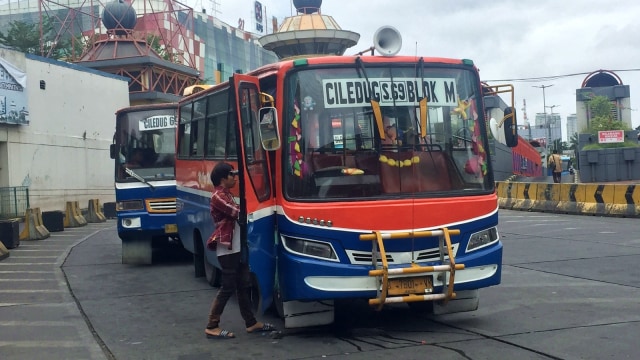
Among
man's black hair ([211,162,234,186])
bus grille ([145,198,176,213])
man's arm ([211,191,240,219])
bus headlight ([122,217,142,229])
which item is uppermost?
man's black hair ([211,162,234,186])

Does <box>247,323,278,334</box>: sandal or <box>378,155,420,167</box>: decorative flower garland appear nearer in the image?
<box>378,155,420,167</box>: decorative flower garland

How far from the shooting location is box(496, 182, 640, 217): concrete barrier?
63.2 ft

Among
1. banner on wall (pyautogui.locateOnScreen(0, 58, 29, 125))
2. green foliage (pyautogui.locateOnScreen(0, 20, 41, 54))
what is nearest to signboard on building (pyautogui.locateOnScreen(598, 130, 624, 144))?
banner on wall (pyautogui.locateOnScreen(0, 58, 29, 125))

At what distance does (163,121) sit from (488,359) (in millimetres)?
9161

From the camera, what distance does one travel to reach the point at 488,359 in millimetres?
6148

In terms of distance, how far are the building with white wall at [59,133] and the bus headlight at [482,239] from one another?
21.2 metres

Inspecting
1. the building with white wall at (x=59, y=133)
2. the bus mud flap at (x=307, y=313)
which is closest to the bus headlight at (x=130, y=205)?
the bus mud flap at (x=307, y=313)

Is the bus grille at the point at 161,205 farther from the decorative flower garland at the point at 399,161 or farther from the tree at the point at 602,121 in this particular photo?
the tree at the point at 602,121

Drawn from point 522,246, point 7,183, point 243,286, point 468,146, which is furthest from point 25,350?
point 7,183

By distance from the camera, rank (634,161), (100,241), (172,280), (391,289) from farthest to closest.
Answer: (634,161), (100,241), (172,280), (391,289)

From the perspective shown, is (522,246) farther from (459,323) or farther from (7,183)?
(7,183)

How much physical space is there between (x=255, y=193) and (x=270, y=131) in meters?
0.85

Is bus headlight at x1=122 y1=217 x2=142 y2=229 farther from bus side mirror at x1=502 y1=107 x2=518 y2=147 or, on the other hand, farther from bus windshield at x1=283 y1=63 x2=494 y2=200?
bus side mirror at x1=502 y1=107 x2=518 y2=147

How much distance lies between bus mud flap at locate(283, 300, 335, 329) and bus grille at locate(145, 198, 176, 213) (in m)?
6.58
